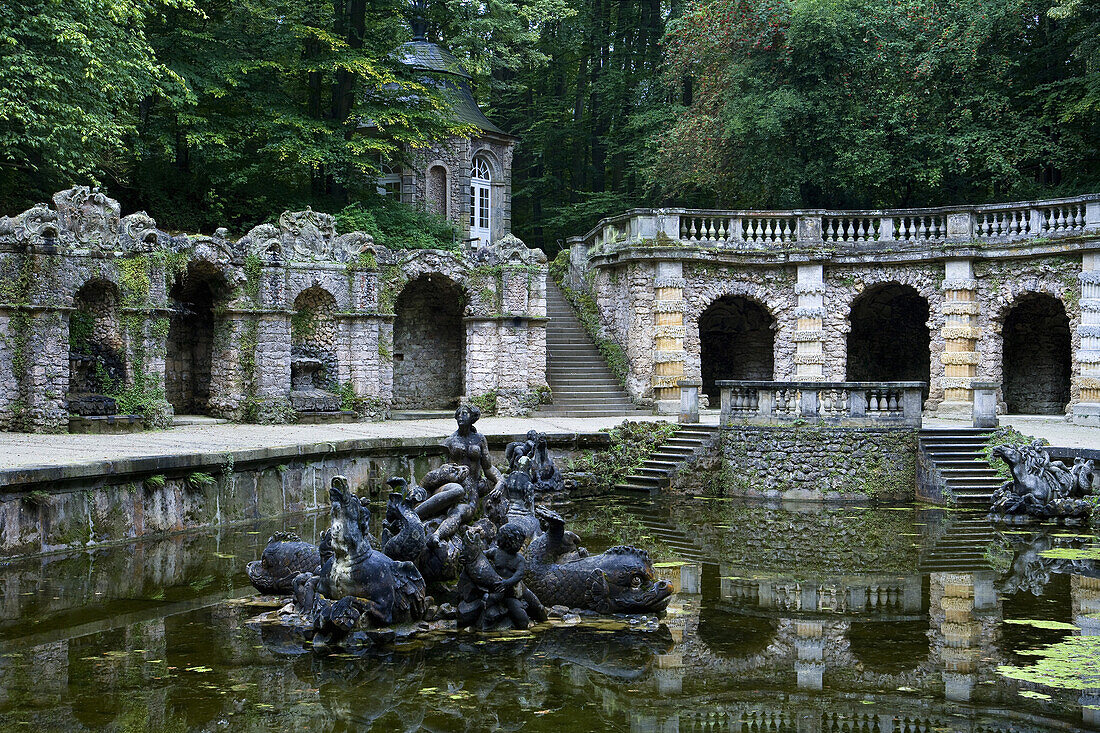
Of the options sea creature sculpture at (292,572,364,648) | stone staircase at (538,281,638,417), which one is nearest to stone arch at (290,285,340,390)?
stone staircase at (538,281,638,417)

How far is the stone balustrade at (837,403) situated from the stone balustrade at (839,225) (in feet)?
24.9

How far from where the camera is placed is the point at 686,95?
33.8 m

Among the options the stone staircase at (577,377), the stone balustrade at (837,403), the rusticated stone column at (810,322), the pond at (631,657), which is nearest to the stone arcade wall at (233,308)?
the stone staircase at (577,377)

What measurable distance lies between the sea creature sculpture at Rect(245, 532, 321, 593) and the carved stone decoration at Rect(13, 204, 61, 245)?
10040mm

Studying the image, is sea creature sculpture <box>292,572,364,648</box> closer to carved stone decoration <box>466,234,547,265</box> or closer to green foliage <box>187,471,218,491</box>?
green foliage <box>187,471,218,491</box>

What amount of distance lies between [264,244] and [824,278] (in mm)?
13430

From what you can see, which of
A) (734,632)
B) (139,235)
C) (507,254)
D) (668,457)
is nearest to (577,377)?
(507,254)

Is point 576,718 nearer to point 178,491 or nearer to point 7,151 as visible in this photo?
point 178,491

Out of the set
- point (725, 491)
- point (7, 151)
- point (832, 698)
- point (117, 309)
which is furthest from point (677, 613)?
point (7, 151)

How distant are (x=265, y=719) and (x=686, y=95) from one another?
29.8 m

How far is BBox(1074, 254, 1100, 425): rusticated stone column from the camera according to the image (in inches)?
918

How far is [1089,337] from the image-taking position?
23375 millimetres

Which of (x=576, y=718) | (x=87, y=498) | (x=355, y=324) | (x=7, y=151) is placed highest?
(x=7, y=151)

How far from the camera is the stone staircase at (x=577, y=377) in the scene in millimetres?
24484
